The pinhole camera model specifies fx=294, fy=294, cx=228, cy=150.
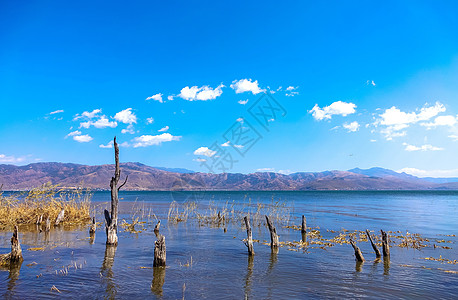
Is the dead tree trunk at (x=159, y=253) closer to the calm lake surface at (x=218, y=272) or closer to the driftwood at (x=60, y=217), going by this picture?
the calm lake surface at (x=218, y=272)

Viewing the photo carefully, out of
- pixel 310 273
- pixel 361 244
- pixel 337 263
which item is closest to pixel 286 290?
pixel 310 273

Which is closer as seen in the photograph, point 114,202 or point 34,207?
point 114,202

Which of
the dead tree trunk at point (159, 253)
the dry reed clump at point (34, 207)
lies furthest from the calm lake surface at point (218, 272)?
the dry reed clump at point (34, 207)

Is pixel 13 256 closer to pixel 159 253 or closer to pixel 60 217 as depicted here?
pixel 159 253

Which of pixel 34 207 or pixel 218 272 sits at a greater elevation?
pixel 34 207

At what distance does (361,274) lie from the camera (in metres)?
13.0

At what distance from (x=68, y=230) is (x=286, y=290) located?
19.2m

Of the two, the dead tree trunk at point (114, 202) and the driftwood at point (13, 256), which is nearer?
the driftwood at point (13, 256)

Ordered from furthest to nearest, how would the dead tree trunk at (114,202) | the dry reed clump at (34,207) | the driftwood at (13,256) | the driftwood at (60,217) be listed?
the driftwood at (60,217), the dry reed clump at (34,207), the dead tree trunk at (114,202), the driftwood at (13,256)

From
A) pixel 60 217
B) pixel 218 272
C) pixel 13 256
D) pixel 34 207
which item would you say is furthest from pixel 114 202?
pixel 34 207

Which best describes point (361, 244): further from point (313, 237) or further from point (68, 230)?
point (68, 230)

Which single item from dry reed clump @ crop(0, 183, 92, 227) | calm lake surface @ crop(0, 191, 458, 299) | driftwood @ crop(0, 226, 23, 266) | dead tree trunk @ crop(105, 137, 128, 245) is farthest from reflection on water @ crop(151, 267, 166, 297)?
dry reed clump @ crop(0, 183, 92, 227)

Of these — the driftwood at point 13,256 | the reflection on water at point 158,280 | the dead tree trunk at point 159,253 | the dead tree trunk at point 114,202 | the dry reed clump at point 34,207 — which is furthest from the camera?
the dry reed clump at point 34,207

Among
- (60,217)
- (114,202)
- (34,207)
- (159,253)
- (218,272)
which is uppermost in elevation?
(114,202)
